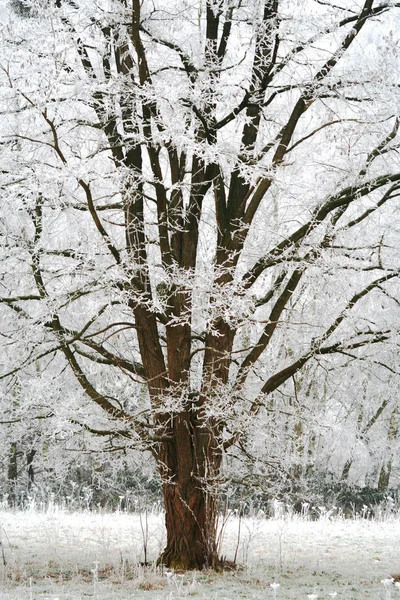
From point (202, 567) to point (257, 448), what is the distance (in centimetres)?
229

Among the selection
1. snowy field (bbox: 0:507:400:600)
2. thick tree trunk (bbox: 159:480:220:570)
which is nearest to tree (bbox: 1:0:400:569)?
thick tree trunk (bbox: 159:480:220:570)

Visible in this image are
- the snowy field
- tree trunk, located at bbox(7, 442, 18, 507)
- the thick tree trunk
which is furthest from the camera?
tree trunk, located at bbox(7, 442, 18, 507)

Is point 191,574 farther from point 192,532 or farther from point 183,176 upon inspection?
point 183,176

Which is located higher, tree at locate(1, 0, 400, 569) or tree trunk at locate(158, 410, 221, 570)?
tree at locate(1, 0, 400, 569)

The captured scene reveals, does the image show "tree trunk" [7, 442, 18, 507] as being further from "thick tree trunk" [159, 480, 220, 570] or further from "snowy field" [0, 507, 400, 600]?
"thick tree trunk" [159, 480, 220, 570]

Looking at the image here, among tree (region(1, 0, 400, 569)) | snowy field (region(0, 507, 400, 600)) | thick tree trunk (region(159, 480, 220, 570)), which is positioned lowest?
snowy field (region(0, 507, 400, 600))

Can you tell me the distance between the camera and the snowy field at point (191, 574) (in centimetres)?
518

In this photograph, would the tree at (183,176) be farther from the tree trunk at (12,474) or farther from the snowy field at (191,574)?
the tree trunk at (12,474)

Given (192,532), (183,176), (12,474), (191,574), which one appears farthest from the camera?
(12,474)

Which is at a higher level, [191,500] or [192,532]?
[191,500]

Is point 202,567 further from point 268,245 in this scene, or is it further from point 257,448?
point 268,245

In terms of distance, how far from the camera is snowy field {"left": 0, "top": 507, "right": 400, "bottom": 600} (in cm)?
518

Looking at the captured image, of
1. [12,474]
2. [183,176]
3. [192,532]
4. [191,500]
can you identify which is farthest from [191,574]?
[12,474]

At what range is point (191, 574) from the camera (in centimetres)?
604
